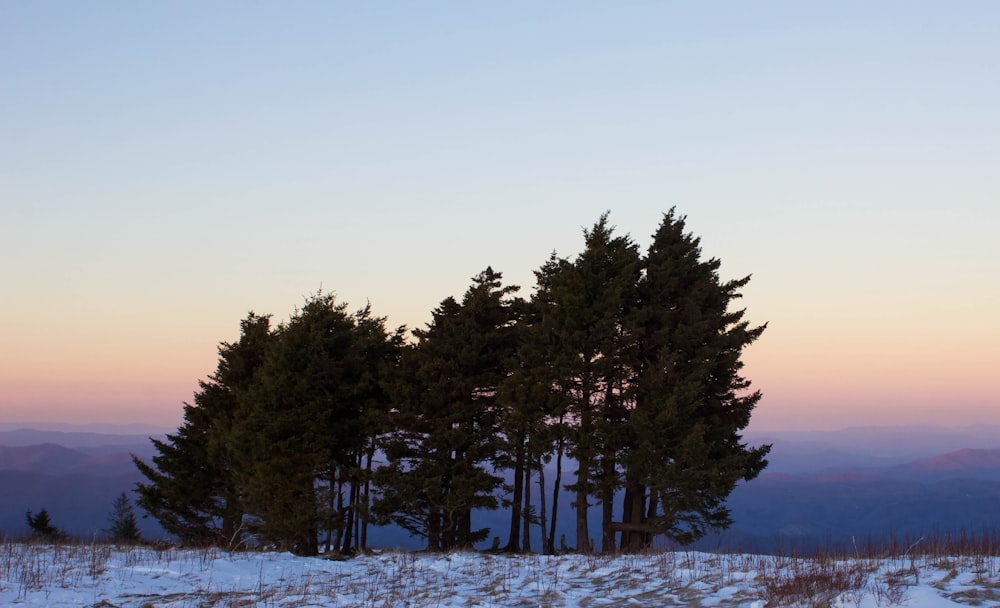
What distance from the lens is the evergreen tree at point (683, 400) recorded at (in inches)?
1097

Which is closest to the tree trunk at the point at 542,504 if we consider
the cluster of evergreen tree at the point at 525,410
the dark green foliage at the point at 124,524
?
the cluster of evergreen tree at the point at 525,410

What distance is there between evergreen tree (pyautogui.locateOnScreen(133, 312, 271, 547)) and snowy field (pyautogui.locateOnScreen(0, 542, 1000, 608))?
2262 centimetres

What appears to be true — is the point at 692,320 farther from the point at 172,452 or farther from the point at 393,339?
the point at 172,452

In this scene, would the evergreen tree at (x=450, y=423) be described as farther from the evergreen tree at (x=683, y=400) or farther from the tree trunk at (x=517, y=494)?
the evergreen tree at (x=683, y=400)

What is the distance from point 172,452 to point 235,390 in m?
6.64

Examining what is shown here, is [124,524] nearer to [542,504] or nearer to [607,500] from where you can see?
[542,504]

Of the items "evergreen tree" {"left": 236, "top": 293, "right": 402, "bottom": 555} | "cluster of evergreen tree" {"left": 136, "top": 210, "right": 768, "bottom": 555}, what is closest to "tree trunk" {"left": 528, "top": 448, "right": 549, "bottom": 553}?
"cluster of evergreen tree" {"left": 136, "top": 210, "right": 768, "bottom": 555}

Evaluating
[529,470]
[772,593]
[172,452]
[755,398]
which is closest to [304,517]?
[529,470]

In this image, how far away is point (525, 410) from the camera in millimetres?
30844

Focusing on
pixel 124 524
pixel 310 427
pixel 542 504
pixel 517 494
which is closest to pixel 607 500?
pixel 542 504

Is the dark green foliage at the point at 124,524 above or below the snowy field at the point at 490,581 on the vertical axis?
below

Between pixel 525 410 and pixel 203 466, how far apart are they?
22960mm

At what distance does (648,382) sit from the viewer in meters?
29.1

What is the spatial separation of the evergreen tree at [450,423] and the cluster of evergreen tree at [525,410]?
9 centimetres
